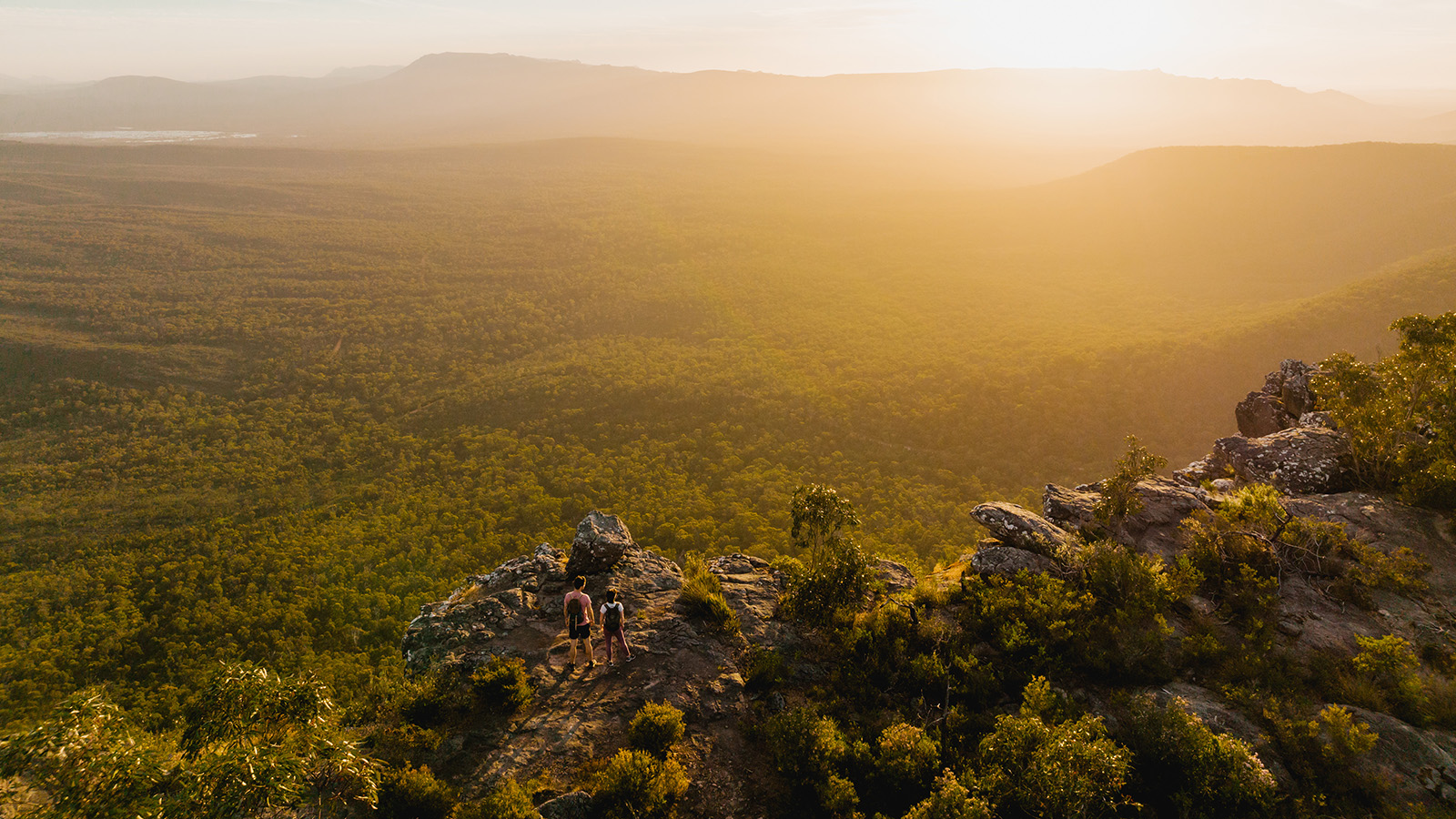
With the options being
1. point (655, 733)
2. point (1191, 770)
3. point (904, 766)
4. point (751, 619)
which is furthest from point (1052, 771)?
point (751, 619)

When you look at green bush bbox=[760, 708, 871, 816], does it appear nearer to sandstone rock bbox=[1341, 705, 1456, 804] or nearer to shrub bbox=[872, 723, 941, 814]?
shrub bbox=[872, 723, 941, 814]

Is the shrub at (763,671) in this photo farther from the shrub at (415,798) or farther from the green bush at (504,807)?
the shrub at (415,798)

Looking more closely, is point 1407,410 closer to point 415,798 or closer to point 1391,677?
point 1391,677

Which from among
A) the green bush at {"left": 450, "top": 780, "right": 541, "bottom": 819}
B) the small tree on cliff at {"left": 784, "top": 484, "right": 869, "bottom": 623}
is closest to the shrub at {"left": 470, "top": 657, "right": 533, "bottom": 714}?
the green bush at {"left": 450, "top": 780, "right": 541, "bottom": 819}

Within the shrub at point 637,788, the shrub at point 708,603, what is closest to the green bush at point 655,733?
the shrub at point 637,788

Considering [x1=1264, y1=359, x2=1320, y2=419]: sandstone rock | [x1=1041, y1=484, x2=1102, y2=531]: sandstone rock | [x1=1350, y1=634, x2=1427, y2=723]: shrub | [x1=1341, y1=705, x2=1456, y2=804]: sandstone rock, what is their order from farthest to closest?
[x1=1264, y1=359, x2=1320, y2=419]: sandstone rock < [x1=1041, y1=484, x2=1102, y2=531]: sandstone rock < [x1=1350, y1=634, x2=1427, y2=723]: shrub < [x1=1341, y1=705, x2=1456, y2=804]: sandstone rock

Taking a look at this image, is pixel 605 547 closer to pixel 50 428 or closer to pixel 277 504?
pixel 277 504

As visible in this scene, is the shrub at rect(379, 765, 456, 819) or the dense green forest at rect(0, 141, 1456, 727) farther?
the dense green forest at rect(0, 141, 1456, 727)
